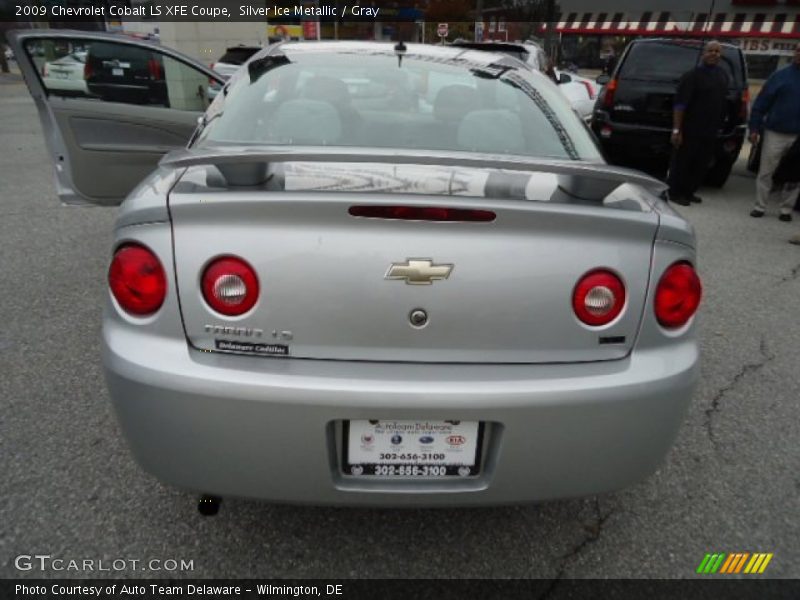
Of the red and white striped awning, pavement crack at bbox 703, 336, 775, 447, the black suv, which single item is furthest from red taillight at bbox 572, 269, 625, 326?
the red and white striped awning

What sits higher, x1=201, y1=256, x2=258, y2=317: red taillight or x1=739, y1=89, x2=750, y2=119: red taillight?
x1=201, y1=256, x2=258, y2=317: red taillight

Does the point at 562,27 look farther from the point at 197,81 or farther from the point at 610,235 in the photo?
the point at 610,235

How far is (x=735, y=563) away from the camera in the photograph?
1.99 meters

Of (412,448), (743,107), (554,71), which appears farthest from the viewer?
(554,71)

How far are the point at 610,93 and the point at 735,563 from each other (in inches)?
274

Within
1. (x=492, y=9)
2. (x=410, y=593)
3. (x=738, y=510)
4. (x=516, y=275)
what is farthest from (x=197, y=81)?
(x=492, y=9)

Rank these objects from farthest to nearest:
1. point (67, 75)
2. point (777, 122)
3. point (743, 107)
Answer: point (743, 107) → point (777, 122) → point (67, 75)

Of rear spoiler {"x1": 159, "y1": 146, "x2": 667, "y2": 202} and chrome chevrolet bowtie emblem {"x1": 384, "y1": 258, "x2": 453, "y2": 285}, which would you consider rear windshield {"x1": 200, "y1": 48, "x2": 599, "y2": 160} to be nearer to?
rear spoiler {"x1": 159, "y1": 146, "x2": 667, "y2": 202}

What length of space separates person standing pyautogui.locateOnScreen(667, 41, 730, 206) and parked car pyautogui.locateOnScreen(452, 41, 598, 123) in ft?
5.54

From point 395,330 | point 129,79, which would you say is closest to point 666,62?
point 129,79

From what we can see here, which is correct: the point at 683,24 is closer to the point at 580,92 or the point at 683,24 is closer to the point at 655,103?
the point at 580,92

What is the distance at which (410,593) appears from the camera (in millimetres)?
1827

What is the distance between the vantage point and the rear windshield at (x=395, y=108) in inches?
91.0

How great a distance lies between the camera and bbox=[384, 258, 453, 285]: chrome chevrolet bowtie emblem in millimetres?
1501
